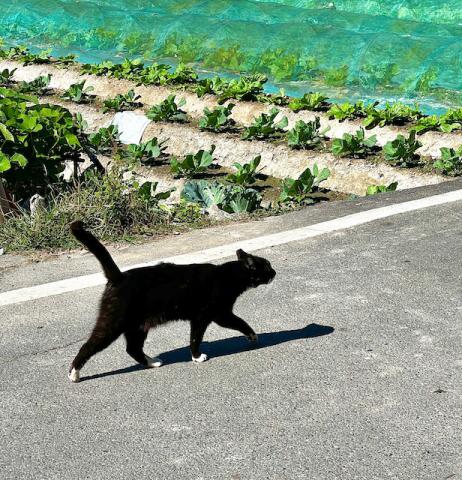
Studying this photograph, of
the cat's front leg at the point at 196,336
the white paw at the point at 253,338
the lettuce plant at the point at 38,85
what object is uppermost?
the cat's front leg at the point at 196,336

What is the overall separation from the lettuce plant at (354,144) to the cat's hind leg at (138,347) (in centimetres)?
674

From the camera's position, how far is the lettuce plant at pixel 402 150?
11227 millimetres

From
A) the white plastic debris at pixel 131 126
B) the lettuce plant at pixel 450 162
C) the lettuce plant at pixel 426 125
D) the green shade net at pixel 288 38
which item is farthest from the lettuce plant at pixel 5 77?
the lettuce plant at pixel 450 162

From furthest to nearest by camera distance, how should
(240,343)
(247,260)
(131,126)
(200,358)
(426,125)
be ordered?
1. (131,126)
2. (426,125)
3. (240,343)
4. (247,260)
5. (200,358)

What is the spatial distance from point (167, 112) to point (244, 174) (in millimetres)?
3394

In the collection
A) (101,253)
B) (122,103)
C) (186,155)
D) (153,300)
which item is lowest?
(186,155)

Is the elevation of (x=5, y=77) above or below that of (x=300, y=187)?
above

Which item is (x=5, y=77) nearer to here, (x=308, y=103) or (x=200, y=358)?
(x=308, y=103)

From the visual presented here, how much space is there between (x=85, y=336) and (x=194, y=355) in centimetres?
85

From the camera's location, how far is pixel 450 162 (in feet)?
34.8

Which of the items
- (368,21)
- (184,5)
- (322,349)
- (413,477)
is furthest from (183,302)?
(184,5)

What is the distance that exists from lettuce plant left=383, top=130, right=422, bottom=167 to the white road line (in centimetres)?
208

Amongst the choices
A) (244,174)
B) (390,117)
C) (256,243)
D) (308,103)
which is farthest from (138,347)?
(308,103)

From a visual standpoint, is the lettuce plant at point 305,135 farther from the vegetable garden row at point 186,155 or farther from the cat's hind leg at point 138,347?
the cat's hind leg at point 138,347
